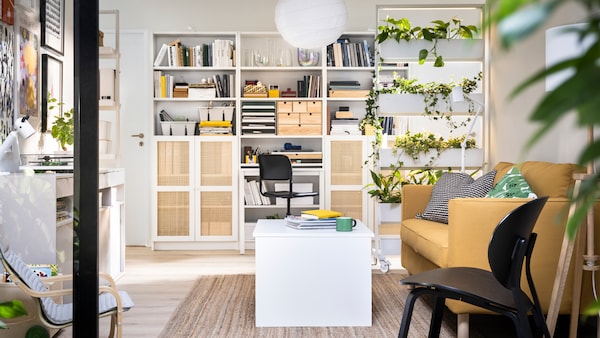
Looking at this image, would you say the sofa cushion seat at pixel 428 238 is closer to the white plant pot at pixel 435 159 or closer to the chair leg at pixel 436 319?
the chair leg at pixel 436 319

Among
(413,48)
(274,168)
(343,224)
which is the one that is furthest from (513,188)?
(274,168)

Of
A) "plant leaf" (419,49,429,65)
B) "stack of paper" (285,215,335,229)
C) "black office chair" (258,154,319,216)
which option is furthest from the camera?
"black office chair" (258,154,319,216)

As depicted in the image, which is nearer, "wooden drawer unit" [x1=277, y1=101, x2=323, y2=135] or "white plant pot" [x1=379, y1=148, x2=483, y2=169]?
"white plant pot" [x1=379, y1=148, x2=483, y2=169]

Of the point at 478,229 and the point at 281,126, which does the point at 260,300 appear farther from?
the point at 281,126

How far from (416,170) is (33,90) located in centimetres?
398

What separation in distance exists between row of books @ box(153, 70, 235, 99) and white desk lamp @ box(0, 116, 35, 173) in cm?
463

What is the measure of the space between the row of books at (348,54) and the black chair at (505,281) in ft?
13.9

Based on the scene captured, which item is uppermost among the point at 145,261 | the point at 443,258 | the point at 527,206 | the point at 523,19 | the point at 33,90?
the point at 33,90

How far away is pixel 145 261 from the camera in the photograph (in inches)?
225

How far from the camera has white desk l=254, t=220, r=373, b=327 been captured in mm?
3393

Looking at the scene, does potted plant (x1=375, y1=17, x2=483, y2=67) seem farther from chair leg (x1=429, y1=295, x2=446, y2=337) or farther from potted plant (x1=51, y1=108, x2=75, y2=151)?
potted plant (x1=51, y1=108, x2=75, y2=151)

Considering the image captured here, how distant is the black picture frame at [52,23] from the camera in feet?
6.07

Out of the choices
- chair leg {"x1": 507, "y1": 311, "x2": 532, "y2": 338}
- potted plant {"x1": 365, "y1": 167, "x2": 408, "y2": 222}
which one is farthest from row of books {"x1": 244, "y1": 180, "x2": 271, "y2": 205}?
chair leg {"x1": 507, "y1": 311, "x2": 532, "y2": 338}

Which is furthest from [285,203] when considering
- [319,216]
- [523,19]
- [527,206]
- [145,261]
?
[523,19]
